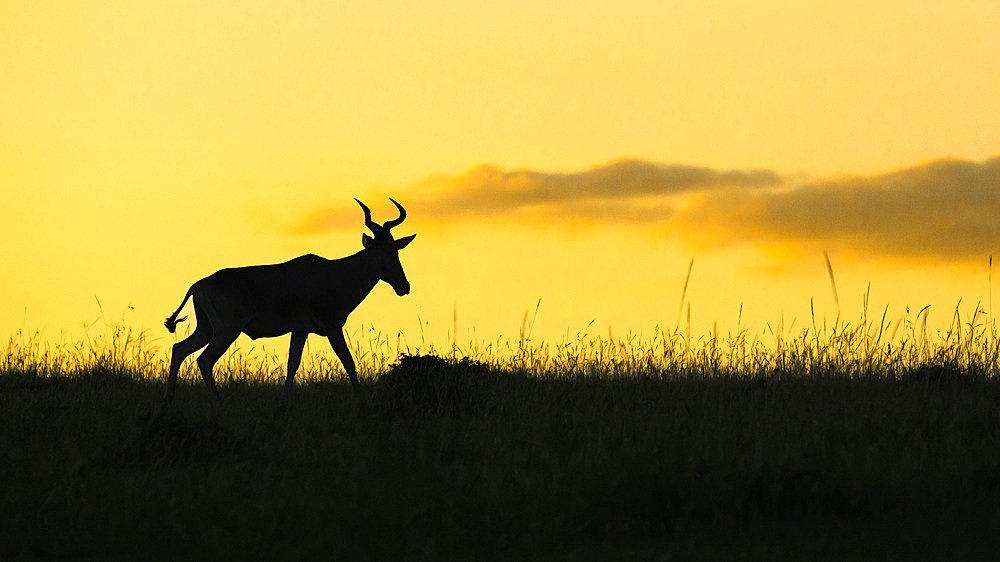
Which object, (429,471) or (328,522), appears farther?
(429,471)

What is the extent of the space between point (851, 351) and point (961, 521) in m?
7.08

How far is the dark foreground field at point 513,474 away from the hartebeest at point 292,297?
1949 millimetres

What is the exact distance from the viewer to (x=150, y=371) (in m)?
15.5

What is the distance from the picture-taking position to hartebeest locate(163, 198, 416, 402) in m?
14.2

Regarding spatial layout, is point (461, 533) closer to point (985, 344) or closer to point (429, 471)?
point (429, 471)

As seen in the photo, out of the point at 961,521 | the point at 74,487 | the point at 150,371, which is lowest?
the point at 961,521

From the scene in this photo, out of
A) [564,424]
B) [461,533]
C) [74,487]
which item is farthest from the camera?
[564,424]

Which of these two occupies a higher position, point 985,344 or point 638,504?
point 985,344

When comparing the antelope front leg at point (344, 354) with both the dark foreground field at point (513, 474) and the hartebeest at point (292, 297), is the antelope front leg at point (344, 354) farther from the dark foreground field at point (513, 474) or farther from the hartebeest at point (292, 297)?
the dark foreground field at point (513, 474)

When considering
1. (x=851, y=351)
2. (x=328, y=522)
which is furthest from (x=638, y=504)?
(x=851, y=351)

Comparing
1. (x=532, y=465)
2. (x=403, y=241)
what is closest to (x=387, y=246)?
(x=403, y=241)

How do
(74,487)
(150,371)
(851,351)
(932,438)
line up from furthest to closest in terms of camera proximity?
1. (150,371)
2. (851,351)
3. (932,438)
4. (74,487)

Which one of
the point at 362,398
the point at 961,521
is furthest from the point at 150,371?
the point at 961,521

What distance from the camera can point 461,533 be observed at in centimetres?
679
